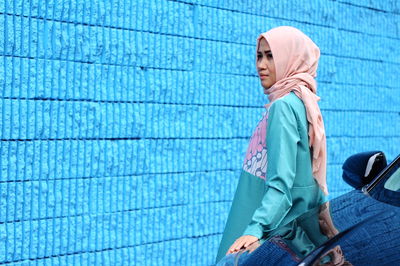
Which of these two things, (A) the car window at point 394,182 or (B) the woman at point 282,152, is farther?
(A) the car window at point 394,182

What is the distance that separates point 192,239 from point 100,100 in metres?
1.29

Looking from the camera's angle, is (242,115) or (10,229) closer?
(10,229)

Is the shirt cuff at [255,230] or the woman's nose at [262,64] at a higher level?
the woman's nose at [262,64]

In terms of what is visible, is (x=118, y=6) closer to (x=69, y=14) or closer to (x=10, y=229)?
(x=69, y=14)

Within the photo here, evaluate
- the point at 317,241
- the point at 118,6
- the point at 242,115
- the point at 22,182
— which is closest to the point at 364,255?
the point at 317,241

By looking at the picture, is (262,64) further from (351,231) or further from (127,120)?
(127,120)

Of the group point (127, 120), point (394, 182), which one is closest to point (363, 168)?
point (394, 182)

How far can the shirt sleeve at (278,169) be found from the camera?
348cm

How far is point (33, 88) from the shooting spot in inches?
189

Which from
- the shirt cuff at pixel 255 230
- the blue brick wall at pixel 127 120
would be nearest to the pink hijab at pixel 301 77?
the shirt cuff at pixel 255 230

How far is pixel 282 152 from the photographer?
11.7 ft

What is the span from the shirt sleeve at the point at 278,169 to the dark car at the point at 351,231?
0.08 m

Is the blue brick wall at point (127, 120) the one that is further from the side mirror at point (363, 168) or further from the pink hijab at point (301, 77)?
the side mirror at point (363, 168)

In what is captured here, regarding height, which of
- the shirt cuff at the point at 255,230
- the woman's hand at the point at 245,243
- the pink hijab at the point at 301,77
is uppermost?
the pink hijab at the point at 301,77
